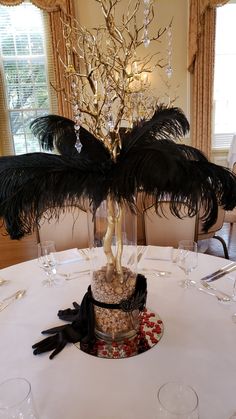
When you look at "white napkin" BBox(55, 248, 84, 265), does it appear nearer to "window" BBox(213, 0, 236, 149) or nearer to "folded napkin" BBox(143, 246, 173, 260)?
"folded napkin" BBox(143, 246, 173, 260)

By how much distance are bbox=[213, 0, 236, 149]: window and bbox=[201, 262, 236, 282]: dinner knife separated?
193 inches

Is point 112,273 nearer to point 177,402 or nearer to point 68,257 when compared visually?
point 177,402

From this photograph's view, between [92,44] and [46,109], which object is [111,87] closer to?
[92,44]

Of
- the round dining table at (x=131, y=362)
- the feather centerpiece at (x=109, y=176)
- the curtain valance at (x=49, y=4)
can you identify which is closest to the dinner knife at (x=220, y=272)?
the round dining table at (x=131, y=362)

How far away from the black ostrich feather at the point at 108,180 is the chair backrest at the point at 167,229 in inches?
41.5

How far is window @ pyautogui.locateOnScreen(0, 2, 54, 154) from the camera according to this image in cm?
520

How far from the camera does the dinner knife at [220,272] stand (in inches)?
54.8

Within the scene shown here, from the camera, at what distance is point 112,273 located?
42.7 inches

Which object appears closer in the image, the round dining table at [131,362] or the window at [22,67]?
the round dining table at [131,362]

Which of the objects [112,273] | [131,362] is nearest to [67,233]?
[112,273]

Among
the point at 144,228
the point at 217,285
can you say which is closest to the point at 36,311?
the point at 217,285

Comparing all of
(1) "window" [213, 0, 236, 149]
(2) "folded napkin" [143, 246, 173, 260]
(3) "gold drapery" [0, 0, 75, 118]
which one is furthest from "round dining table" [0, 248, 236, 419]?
(1) "window" [213, 0, 236, 149]

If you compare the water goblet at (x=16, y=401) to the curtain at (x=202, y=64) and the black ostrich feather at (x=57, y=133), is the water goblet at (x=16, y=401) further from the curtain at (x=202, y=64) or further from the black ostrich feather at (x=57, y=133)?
the curtain at (x=202, y=64)

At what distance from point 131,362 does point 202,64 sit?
544cm
